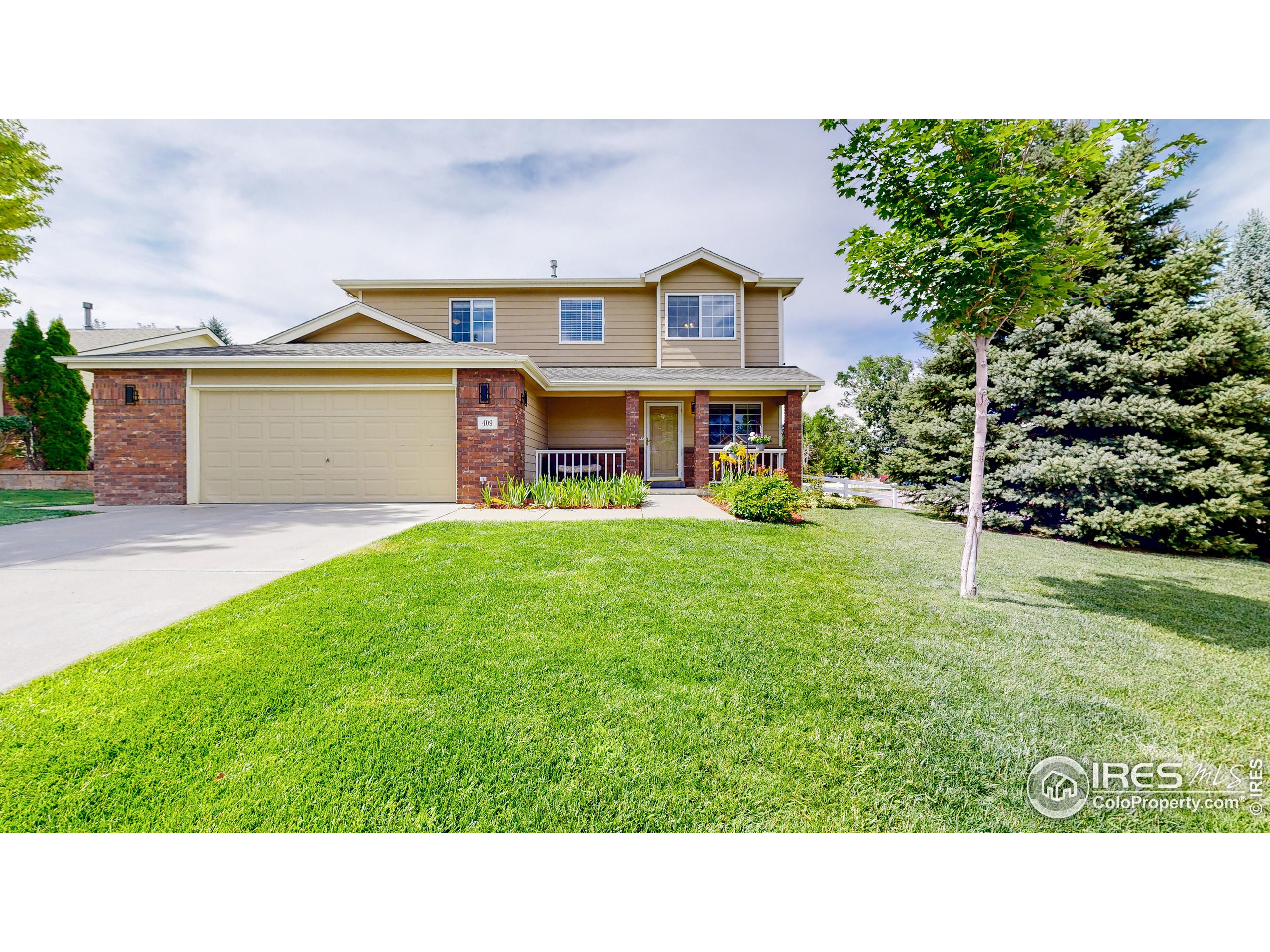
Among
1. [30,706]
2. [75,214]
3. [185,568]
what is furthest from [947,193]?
[75,214]

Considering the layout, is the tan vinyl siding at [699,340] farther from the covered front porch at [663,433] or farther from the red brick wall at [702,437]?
the red brick wall at [702,437]

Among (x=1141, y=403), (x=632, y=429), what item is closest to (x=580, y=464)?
(x=632, y=429)

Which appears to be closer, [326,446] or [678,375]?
[326,446]

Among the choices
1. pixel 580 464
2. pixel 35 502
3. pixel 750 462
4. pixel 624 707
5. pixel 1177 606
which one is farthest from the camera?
pixel 580 464

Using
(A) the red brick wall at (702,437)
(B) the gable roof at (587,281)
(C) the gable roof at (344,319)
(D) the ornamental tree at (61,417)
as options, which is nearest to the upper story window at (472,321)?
(B) the gable roof at (587,281)

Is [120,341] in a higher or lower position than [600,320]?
higher

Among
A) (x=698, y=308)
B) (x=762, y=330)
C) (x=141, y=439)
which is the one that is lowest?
(x=141, y=439)

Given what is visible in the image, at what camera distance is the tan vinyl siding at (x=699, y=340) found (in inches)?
495

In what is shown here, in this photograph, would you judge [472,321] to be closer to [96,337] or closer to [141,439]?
[141,439]

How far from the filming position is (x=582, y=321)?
1302 cm

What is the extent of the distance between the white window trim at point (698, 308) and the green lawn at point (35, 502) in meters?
12.7

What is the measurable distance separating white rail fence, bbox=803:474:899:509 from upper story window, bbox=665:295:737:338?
4831mm

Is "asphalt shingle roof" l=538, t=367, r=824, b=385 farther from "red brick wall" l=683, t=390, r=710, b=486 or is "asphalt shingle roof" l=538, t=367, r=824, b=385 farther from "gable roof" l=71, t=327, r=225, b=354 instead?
"gable roof" l=71, t=327, r=225, b=354

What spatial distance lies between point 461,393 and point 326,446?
2949 mm
